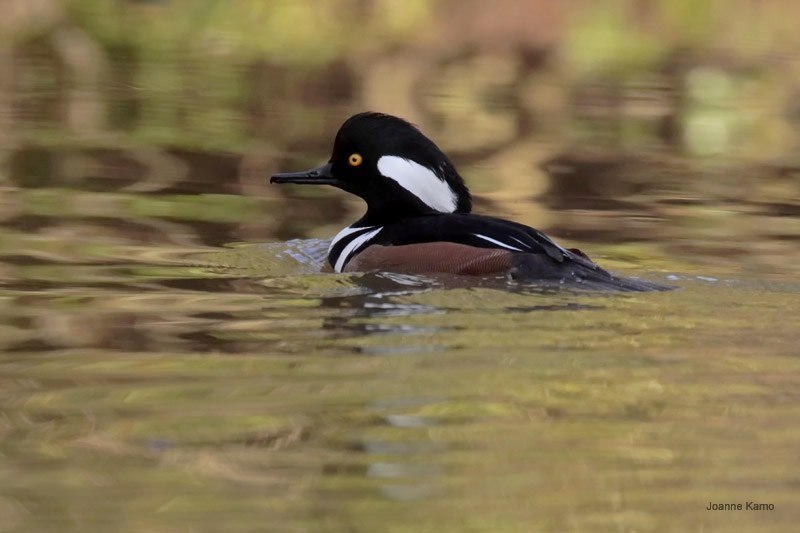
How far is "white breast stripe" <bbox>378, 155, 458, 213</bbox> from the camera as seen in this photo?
7.18 metres

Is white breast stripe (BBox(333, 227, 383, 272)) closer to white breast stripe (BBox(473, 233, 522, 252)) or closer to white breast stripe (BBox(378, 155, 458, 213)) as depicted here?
white breast stripe (BBox(378, 155, 458, 213))

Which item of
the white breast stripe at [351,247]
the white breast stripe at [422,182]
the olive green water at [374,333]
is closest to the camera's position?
the olive green water at [374,333]

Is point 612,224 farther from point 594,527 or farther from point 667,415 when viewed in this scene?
point 594,527

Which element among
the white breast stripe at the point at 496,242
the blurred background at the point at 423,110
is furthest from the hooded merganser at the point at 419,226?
the blurred background at the point at 423,110

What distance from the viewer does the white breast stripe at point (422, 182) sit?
718 centimetres

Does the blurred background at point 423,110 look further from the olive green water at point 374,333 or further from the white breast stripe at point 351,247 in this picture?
the white breast stripe at point 351,247

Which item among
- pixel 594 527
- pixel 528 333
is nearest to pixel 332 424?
pixel 594 527

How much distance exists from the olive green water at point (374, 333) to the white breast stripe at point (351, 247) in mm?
244

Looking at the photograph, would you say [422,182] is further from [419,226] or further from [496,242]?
[496,242]

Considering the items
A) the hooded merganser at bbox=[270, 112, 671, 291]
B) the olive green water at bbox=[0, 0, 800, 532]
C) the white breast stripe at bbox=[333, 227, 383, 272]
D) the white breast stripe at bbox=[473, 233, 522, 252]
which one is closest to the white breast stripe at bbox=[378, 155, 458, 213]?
the hooded merganser at bbox=[270, 112, 671, 291]

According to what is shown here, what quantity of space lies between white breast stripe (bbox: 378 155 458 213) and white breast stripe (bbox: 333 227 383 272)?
335mm

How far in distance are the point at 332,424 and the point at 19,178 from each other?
6325 mm

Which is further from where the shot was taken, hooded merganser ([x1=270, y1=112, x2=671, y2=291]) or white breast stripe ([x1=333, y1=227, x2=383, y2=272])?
white breast stripe ([x1=333, y1=227, x2=383, y2=272])

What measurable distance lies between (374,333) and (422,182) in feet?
7.22
